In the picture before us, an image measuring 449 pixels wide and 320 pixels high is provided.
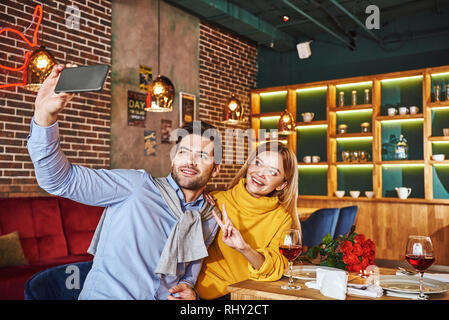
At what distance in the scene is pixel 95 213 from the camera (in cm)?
404

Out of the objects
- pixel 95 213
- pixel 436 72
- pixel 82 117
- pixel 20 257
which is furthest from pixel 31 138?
pixel 436 72

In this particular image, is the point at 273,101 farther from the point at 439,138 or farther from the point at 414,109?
the point at 439,138

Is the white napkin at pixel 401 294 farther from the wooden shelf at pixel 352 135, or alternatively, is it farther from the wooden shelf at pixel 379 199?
the wooden shelf at pixel 352 135

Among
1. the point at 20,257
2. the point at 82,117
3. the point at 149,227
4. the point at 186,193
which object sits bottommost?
the point at 20,257

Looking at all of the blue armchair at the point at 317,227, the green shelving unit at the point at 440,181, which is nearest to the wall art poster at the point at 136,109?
the blue armchair at the point at 317,227

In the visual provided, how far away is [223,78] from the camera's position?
21.6 ft

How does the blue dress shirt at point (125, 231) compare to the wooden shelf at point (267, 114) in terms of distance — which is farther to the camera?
the wooden shelf at point (267, 114)

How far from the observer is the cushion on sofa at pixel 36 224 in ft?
11.1

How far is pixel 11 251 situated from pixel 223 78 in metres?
4.26

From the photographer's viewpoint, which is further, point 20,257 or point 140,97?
point 140,97

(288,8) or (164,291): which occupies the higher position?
(288,8)

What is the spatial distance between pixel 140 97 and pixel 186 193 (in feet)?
11.4
